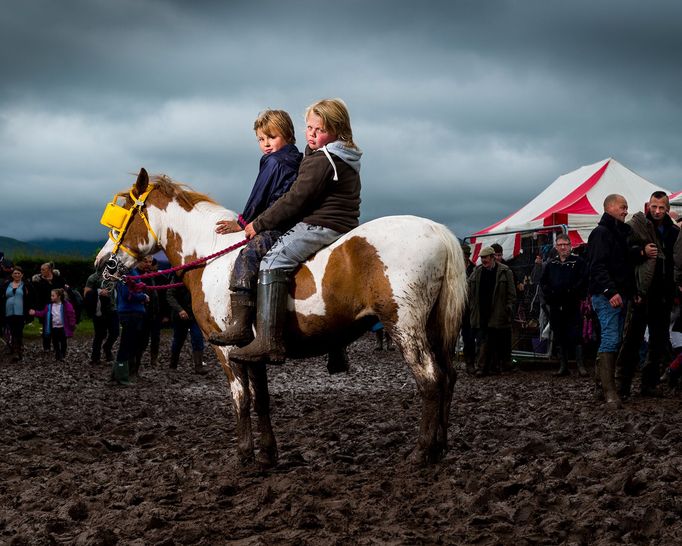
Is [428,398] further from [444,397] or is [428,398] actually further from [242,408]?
[242,408]

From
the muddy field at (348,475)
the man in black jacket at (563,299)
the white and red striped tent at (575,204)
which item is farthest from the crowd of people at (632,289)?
the white and red striped tent at (575,204)

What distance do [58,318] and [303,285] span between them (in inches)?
543

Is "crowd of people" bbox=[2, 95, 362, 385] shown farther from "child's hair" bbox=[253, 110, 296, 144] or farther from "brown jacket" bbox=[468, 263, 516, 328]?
"brown jacket" bbox=[468, 263, 516, 328]

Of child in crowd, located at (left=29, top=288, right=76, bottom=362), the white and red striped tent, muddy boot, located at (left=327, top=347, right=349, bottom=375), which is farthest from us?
child in crowd, located at (left=29, top=288, right=76, bottom=362)

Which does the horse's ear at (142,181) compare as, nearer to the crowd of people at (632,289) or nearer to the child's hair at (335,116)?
the child's hair at (335,116)

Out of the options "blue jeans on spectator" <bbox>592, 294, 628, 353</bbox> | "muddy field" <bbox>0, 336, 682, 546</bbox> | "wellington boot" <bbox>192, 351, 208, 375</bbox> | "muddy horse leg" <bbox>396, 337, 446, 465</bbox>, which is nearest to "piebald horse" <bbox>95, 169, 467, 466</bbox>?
"muddy horse leg" <bbox>396, 337, 446, 465</bbox>

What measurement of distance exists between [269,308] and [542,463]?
2234 mm

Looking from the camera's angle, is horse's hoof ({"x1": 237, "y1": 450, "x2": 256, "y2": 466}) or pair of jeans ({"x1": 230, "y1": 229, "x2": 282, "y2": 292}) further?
horse's hoof ({"x1": 237, "y1": 450, "x2": 256, "y2": 466})

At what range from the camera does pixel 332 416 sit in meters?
9.65

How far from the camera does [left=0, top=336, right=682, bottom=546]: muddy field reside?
15.5 ft

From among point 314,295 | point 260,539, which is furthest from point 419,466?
point 260,539

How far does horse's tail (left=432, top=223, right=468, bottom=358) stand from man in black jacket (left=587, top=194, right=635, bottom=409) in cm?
385

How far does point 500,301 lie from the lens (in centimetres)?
1495

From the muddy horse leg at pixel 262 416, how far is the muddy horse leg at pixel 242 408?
0.06 m
